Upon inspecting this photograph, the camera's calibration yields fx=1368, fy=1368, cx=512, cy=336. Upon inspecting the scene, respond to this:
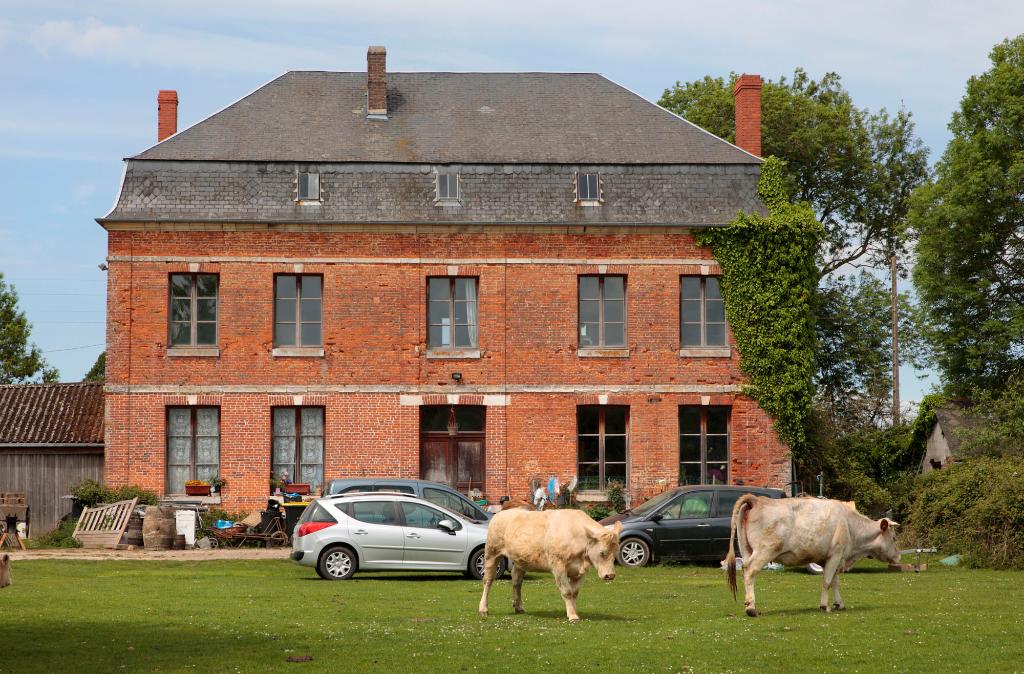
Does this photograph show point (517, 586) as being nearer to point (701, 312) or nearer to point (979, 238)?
point (701, 312)

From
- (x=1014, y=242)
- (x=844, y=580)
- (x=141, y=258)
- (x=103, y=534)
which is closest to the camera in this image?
(x=844, y=580)

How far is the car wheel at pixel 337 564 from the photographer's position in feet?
72.6

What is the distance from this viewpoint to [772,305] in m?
32.8

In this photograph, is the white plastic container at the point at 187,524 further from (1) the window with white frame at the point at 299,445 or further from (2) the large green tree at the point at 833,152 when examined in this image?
(2) the large green tree at the point at 833,152

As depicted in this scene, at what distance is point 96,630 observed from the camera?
14695mm

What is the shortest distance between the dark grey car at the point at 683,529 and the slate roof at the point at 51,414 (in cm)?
1425

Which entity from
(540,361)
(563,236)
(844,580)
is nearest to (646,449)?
(540,361)

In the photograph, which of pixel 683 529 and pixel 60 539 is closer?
pixel 683 529

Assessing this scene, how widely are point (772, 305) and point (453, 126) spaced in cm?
931

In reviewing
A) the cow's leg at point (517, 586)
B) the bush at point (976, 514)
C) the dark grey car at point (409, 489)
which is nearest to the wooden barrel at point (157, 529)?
the dark grey car at point (409, 489)

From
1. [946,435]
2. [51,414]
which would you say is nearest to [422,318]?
[51,414]

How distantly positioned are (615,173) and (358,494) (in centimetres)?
1376

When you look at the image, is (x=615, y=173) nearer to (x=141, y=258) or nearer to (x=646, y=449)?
(x=646, y=449)

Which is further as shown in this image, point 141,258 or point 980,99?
point 980,99
